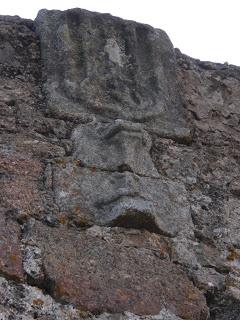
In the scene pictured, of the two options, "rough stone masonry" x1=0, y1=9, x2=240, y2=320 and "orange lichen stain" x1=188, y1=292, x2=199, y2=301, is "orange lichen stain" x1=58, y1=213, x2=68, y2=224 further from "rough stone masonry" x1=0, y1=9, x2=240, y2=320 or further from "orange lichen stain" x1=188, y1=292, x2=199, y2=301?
"orange lichen stain" x1=188, y1=292, x2=199, y2=301

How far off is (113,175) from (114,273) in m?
0.47

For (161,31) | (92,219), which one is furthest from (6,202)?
(161,31)

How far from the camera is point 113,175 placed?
296 cm

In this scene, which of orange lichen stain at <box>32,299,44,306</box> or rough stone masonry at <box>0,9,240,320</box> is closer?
orange lichen stain at <box>32,299,44,306</box>

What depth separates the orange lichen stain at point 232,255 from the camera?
2.97m

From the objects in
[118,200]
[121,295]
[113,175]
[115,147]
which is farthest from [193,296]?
[115,147]

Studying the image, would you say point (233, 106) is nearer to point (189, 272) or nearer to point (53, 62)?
point (53, 62)

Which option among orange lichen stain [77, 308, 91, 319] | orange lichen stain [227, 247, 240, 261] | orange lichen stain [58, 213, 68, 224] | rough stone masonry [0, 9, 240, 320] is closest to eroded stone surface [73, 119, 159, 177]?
rough stone masonry [0, 9, 240, 320]

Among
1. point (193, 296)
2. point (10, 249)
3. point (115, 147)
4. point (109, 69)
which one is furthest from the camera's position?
point (109, 69)

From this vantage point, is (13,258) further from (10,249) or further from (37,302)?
(37,302)

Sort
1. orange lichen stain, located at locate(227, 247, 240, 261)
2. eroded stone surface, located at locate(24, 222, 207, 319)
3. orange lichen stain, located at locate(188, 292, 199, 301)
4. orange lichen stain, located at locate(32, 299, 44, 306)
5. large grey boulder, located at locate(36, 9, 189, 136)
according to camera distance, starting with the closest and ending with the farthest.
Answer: orange lichen stain, located at locate(32, 299, 44, 306), eroded stone surface, located at locate(24, 222, 207, 319), orange lichen stain, located at locate(188, 292, 199, 301), orange lichen stain, located at locate(227, 247, 240, 261), large grey boulder, located at locate(36, 9, 189, 136)

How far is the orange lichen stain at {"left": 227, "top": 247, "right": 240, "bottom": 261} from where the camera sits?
2973mm

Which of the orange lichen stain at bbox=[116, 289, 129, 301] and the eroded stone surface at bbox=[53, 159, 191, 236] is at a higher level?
the eroded stone surface at bbox=[53, 159, 191, 236]

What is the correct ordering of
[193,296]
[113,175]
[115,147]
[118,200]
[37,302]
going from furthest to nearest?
[115,147] → [113,175] → [118,200] → [193,296] → [37,302]
